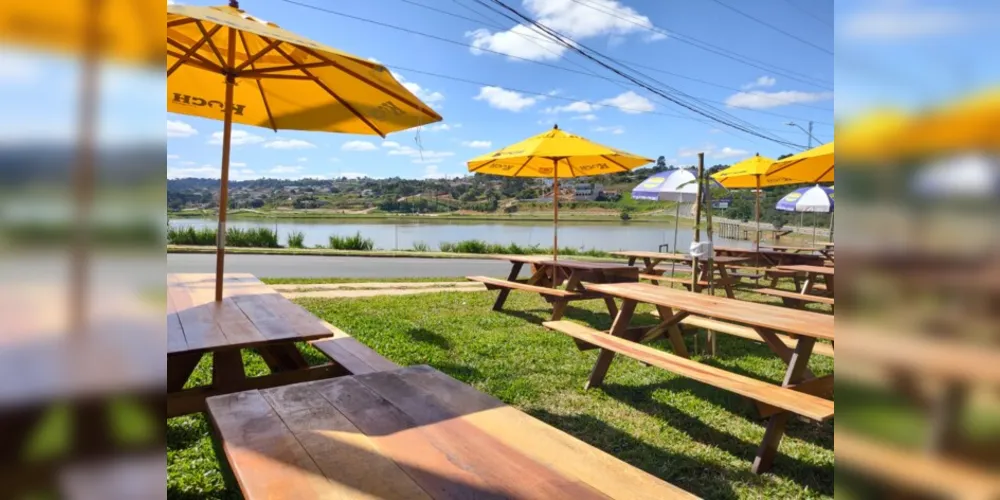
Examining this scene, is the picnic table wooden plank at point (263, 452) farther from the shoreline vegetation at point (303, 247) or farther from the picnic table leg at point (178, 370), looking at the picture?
the shoreline vegetation at point (303, 247)

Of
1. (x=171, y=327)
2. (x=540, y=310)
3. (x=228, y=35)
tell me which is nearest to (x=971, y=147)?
(x=171, y=327)

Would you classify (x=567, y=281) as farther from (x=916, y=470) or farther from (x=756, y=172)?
(x=916, y=470)

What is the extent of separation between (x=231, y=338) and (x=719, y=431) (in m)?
2.79

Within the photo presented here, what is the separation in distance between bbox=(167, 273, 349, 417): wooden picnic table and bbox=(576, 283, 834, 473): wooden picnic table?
2.01 meters

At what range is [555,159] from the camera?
7680 mm

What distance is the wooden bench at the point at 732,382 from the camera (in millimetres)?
2631

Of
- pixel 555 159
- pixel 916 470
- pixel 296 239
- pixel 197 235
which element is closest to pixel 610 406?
pixel 916 470

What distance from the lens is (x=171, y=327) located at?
290 centimetres

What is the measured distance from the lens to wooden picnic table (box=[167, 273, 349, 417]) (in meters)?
2.64

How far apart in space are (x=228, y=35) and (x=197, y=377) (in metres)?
2.41

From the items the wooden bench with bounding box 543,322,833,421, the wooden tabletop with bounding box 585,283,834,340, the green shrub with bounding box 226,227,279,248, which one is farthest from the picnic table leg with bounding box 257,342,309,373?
Answer: the green shrub with bounding box 226,227,279,248

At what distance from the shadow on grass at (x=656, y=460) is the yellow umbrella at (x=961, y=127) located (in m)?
2.67

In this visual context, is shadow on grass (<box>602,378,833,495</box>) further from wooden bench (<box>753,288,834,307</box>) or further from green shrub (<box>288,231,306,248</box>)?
green shrub (<box>288,231,306,248</box>)

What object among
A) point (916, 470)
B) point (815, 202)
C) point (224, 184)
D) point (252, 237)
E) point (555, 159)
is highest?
point (555, 159)
